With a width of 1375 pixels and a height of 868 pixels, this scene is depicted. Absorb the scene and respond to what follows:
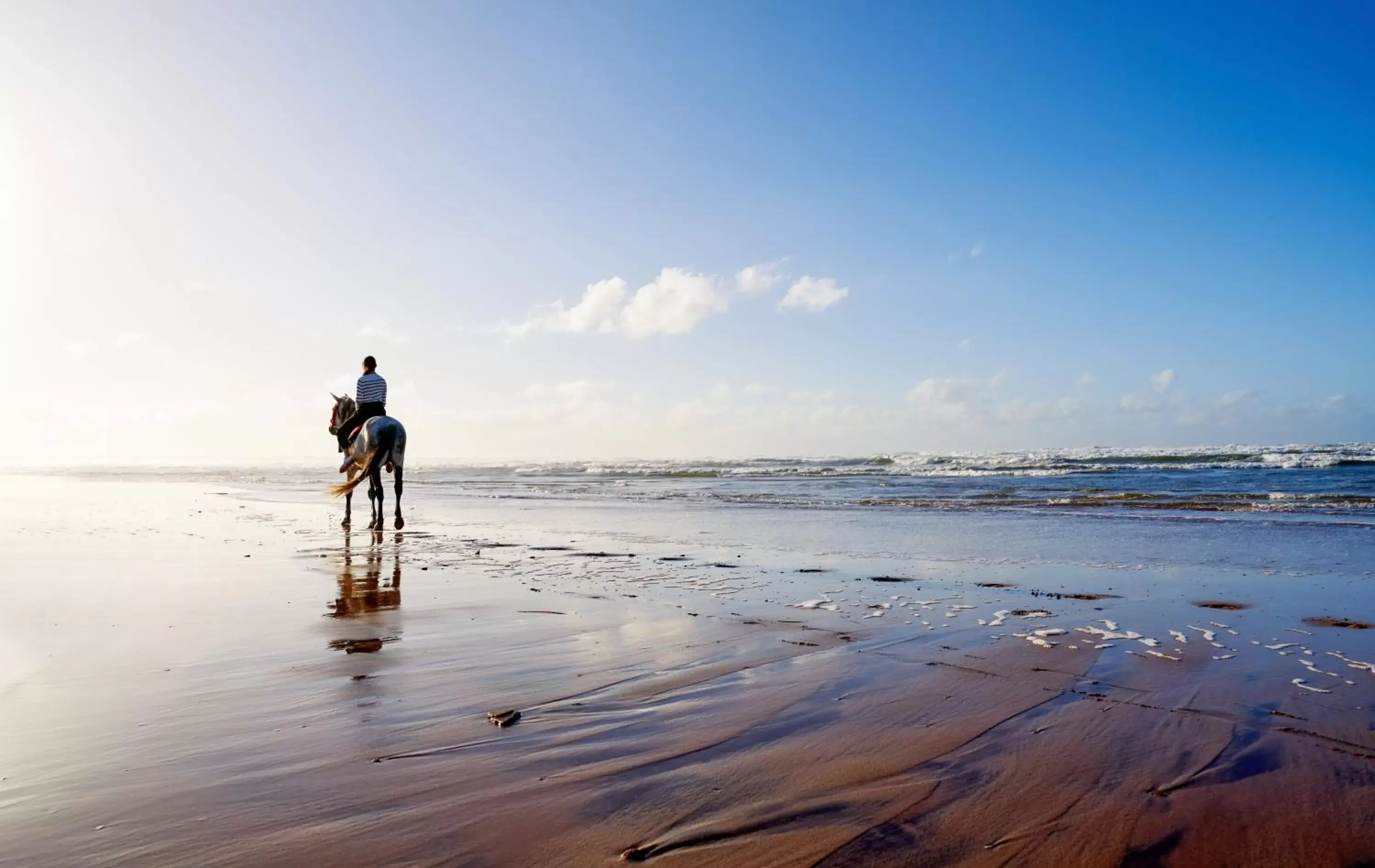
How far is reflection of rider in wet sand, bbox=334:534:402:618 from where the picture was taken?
584cm

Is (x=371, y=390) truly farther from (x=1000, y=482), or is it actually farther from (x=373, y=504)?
(x=1000, y=482)

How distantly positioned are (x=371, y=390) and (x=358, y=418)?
0.92 meters

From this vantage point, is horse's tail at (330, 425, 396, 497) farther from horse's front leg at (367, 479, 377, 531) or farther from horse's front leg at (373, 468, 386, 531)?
horse's front leg at (367, 479, 377, 531)

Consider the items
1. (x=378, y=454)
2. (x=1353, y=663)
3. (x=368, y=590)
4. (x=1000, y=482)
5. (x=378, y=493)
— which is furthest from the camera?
(x=1000, y=482)

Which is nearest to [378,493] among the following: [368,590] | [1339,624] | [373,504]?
[373,504]

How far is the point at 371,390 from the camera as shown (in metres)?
13.5

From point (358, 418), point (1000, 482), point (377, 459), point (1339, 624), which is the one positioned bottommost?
point (1339, 624)

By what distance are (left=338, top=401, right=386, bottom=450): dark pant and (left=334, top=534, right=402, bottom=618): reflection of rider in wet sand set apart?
16.4ft

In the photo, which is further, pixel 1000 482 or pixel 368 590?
pixel 1000 482

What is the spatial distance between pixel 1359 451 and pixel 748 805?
50.8 meters

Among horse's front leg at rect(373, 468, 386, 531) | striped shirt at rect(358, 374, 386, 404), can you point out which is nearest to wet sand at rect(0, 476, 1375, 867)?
horse's front leg at rect(373, 468, 386, 531)

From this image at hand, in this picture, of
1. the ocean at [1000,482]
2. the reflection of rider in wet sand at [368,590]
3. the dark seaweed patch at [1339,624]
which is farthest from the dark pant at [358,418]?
the dark seaweed patch at [1339,624]

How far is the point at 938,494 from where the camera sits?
70.7 feet

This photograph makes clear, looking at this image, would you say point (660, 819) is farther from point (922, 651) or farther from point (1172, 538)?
point (1172, 538)
